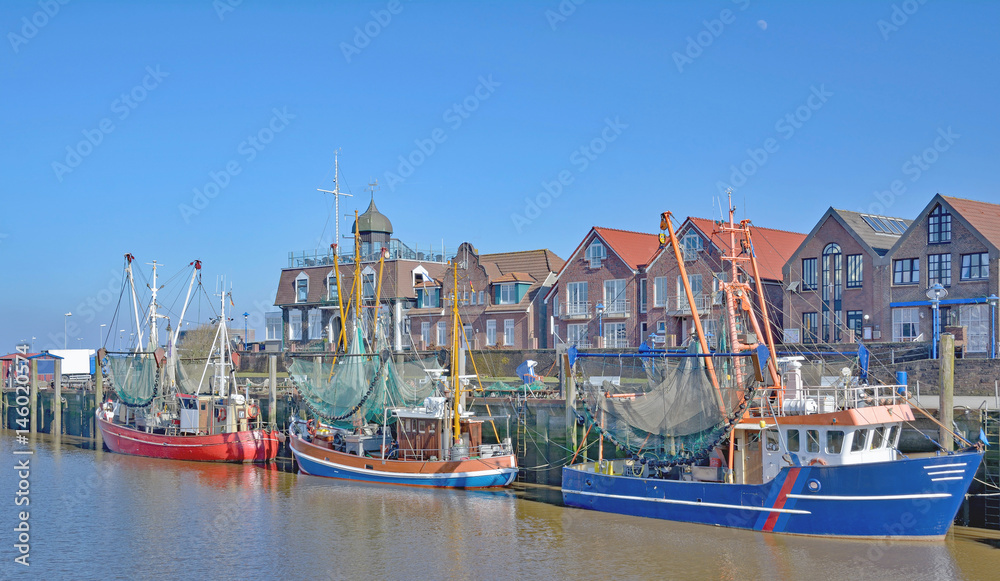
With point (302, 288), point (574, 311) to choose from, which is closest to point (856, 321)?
point (574, 311)

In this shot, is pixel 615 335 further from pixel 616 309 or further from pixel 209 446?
pixel 209 446

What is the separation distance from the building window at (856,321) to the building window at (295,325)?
4492 cm

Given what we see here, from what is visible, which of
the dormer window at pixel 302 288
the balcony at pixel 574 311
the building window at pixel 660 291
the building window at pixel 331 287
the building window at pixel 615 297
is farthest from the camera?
the dormer window at pixel 302 288

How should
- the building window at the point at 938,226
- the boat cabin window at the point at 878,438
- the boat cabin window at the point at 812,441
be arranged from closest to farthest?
the boat cabin window at the point at 812,441 → the boat cabin window at the point at 878,438 → the building window at the point at 938,226

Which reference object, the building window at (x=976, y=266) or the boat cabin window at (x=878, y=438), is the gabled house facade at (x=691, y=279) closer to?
the building window at (x=976, y=266)

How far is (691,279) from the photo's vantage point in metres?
56.9

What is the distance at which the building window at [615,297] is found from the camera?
60.7 meters

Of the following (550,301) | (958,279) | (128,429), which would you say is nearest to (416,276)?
(550,301)

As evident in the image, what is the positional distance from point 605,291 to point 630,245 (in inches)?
139

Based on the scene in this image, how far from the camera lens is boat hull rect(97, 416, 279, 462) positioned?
149 ft

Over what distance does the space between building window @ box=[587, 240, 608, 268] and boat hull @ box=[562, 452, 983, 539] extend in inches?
1302

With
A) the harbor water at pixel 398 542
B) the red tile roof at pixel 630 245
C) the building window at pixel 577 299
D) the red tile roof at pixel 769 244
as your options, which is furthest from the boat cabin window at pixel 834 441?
the building window at pixel 577 299

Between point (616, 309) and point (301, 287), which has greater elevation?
point (301, 287)

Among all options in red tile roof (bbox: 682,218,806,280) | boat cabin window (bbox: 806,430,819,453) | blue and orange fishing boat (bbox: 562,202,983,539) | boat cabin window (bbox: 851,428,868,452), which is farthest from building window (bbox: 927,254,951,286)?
boat cabin window (bbox: 806,430,819,453)
